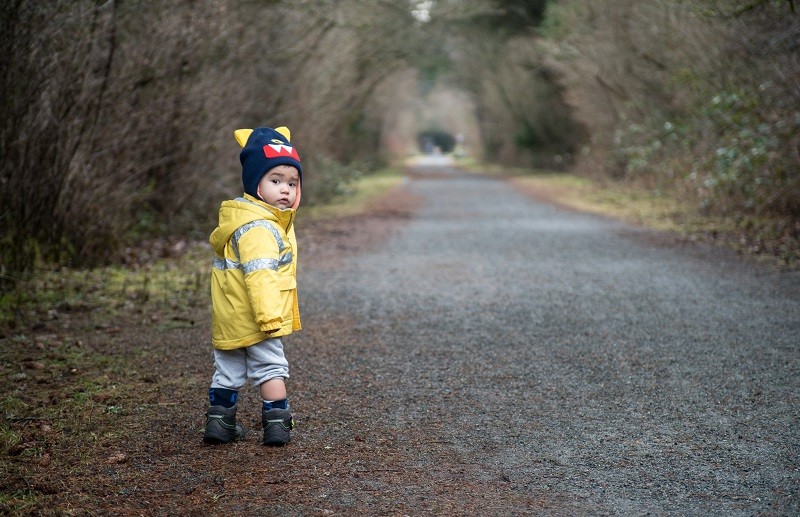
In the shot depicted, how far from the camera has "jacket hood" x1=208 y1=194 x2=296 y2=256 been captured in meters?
4.82

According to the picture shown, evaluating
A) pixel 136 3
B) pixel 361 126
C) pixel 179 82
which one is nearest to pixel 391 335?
pixel 136 3

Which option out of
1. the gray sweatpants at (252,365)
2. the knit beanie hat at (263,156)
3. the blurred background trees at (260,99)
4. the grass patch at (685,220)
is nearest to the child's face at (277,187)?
the knit beanie hat at (263,156)

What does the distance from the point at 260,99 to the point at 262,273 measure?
12876 mm

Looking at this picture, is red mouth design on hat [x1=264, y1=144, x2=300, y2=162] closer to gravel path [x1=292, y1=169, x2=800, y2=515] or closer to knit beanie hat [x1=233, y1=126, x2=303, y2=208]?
knit beanie hat [x1=233, y1=126, x2=303, y2=208]

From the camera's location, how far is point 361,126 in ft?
125

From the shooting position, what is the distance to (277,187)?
193 inches

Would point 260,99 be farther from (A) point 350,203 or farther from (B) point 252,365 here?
(B) point 252,365

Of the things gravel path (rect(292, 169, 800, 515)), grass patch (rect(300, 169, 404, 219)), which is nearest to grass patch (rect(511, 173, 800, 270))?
gravel path (rect(292, 169, 800, 515))

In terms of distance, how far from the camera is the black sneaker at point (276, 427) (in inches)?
184

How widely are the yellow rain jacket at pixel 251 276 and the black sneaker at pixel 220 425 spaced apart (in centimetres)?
32

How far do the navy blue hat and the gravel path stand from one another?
4.41 feet

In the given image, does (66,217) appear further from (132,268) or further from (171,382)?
(171,382)

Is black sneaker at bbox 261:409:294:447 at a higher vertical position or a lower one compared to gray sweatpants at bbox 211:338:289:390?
lower

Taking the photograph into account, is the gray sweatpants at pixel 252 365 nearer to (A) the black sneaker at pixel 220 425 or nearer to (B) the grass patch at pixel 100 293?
(A) the black sneaker at pixel 220 425
